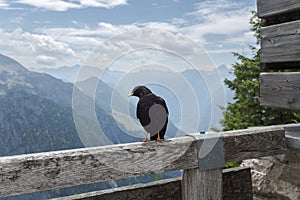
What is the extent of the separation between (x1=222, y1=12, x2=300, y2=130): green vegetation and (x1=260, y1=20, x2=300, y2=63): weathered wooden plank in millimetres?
4359

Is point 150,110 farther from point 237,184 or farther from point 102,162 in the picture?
point 237,184

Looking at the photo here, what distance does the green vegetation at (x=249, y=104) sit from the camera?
22.7 feet

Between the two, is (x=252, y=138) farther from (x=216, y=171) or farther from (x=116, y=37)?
(x=116, y=37)

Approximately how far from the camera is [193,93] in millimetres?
1663

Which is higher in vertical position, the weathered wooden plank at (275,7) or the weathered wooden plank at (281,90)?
the weathered wooden plank at (275,7)

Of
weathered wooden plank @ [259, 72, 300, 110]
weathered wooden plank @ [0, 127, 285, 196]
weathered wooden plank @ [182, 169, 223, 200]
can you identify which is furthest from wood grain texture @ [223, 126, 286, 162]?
weathered wooden plank @ [259, 72, 300, 110]

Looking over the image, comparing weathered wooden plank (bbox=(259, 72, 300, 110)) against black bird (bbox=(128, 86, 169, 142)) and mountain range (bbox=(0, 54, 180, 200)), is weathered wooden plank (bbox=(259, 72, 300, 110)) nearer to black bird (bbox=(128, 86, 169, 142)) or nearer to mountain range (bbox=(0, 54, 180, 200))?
black bird (bbox=(128, 86, 169, 142))

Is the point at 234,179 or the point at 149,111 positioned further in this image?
the point at 234,179

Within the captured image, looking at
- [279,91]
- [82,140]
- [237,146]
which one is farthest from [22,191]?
[279,91]

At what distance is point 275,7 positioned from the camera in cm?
242

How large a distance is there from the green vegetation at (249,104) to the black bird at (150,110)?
535cm

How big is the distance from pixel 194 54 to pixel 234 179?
92 cm

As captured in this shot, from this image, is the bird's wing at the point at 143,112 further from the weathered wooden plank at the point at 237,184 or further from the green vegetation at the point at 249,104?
the green vegetation at the point at 249,104

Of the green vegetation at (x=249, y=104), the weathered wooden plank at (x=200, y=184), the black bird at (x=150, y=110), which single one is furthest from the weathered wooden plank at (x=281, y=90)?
the green vegetation at (x=249, y=104)
